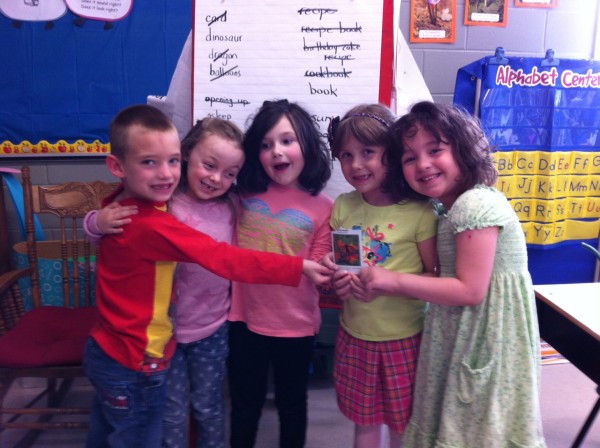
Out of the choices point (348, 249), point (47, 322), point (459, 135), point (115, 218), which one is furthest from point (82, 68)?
point (459, 135)

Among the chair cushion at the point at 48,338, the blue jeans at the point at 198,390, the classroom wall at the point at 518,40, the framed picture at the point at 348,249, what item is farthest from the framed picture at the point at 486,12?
the chair cushion at the point at 48,338

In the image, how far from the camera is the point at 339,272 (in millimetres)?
1188

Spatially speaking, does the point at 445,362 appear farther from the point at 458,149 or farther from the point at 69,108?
the point at 69,108

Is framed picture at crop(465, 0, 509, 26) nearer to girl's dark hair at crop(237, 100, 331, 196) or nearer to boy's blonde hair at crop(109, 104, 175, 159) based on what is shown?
girl's dark hair at crop(237, 100, 331, 196)

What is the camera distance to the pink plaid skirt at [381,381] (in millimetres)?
1258

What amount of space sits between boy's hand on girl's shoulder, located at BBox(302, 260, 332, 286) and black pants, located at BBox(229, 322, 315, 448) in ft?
0.94

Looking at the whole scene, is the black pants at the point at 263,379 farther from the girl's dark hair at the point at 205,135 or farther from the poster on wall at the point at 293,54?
the poster on wall at the point at 293,54

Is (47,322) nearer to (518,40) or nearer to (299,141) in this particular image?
(299,141)

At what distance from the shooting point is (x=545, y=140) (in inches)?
96.0

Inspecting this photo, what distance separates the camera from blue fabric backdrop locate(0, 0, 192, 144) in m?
2.20

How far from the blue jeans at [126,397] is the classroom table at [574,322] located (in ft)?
3.36

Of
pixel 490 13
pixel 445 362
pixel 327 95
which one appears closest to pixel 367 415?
pixel 445 362

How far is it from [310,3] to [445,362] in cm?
116

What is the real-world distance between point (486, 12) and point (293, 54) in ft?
4.98
